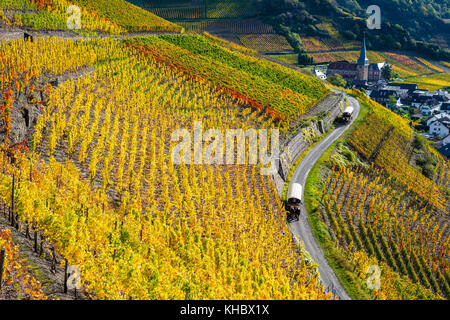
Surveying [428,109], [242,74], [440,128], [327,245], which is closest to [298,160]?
[327,245]

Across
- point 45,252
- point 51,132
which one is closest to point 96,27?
point 51,132

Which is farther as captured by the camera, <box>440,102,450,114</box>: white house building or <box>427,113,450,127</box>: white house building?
<box>440,102,450,114</box>: white house building

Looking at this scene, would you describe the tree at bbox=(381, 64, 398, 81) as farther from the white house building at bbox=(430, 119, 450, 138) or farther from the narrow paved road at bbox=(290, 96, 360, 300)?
the narrow paved road at bbox=(290, 96, 360, 300)

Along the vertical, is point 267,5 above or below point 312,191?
above

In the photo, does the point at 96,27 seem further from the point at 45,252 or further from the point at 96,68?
the point at 45,252

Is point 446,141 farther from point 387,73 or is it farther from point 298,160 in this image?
point 387,73

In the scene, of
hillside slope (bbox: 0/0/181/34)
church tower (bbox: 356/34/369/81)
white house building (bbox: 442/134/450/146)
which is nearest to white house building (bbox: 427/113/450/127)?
white house building (bbox: 442/134/450/146)
